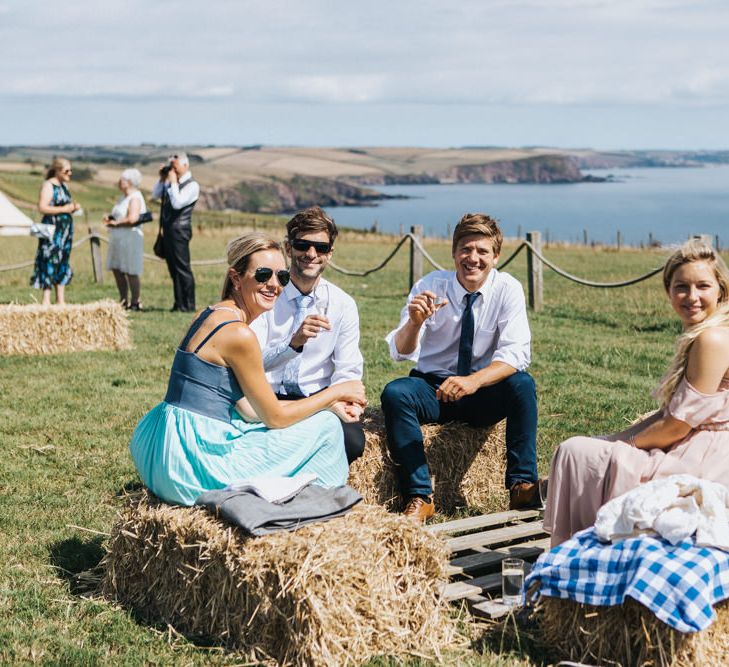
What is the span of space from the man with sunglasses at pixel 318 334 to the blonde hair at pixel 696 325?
1.66 meters

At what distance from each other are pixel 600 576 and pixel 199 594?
5.27 ft

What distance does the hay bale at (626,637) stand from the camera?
11.6 ft

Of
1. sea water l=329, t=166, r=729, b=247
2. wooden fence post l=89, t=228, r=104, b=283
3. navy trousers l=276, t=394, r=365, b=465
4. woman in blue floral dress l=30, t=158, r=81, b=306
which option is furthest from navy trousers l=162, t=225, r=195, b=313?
sea water l=329, t=166, r=729, b=247

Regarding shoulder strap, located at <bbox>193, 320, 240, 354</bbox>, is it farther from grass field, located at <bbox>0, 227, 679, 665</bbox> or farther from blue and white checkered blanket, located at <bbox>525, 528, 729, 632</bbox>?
blue and white checkered blanket, located at <bbox>525, 528, 729, 632</bbox>

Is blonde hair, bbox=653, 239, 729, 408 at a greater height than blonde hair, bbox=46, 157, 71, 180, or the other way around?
blonde hair, bbox=46, 157, 71, 180

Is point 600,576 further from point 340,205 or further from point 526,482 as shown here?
point 340,205

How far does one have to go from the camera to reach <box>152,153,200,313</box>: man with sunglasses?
1360 cm

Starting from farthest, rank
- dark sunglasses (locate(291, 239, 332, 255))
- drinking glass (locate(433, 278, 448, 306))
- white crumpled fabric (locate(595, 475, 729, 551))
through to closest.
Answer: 1. drinking glass (locate(433, 278, 448, 306))
2. dark sunglasses (locate(291, 239, 332, 255))
3. white crumpled fabric (locate(595, 475, 729, 551))

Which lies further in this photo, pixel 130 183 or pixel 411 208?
pixel 411 208

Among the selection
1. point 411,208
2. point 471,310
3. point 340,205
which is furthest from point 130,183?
→ point 340,205

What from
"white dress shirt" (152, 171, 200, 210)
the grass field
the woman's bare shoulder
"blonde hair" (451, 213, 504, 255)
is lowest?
the grass field

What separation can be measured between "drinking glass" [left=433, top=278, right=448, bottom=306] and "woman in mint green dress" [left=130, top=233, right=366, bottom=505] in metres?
1.58

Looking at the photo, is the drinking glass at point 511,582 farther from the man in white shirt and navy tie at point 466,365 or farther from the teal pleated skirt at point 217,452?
the man in white shirt and navy tie at point 466,365

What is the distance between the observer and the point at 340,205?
17500 centimetres
